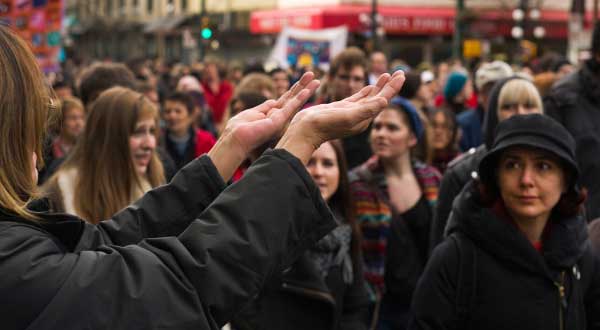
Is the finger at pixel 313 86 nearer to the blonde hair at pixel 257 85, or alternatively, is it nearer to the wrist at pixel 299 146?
the wrist at pixel 299 146

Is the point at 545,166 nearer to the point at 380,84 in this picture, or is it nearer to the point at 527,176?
the point at 527,176

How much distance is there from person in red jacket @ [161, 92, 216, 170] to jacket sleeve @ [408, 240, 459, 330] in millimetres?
4797

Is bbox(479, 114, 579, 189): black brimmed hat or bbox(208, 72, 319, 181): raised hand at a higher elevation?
bbox(208, 72, 319, 181): raised hand

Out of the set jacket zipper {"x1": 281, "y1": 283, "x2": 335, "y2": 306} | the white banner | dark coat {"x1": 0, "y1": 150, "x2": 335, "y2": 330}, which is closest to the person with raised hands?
dark coat {"x1": 0, "y1": 150, "x2": 335, "y2": 330}

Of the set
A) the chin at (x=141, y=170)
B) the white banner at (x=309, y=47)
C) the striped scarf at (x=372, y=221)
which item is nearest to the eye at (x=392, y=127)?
the striped scarf at (x=372, y=221)

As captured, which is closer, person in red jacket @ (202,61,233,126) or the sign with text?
the sign with text

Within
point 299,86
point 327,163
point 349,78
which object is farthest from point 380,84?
point 349,78

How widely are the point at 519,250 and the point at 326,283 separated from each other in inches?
44.5

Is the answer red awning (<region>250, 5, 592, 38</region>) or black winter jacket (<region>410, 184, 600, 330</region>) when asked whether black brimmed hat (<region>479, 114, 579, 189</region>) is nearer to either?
black winter jacket (<region>410, 184, 600, 330</region>)

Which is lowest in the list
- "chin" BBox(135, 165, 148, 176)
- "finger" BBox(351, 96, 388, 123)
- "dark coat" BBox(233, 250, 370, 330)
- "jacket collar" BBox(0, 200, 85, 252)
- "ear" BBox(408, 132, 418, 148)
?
"dark coat" BBox(233, 250, 370, 330)

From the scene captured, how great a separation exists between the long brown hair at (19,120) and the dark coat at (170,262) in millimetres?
73

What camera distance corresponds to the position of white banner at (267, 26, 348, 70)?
17.7 m

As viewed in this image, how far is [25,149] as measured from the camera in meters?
2.15

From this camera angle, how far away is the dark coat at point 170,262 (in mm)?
1983
